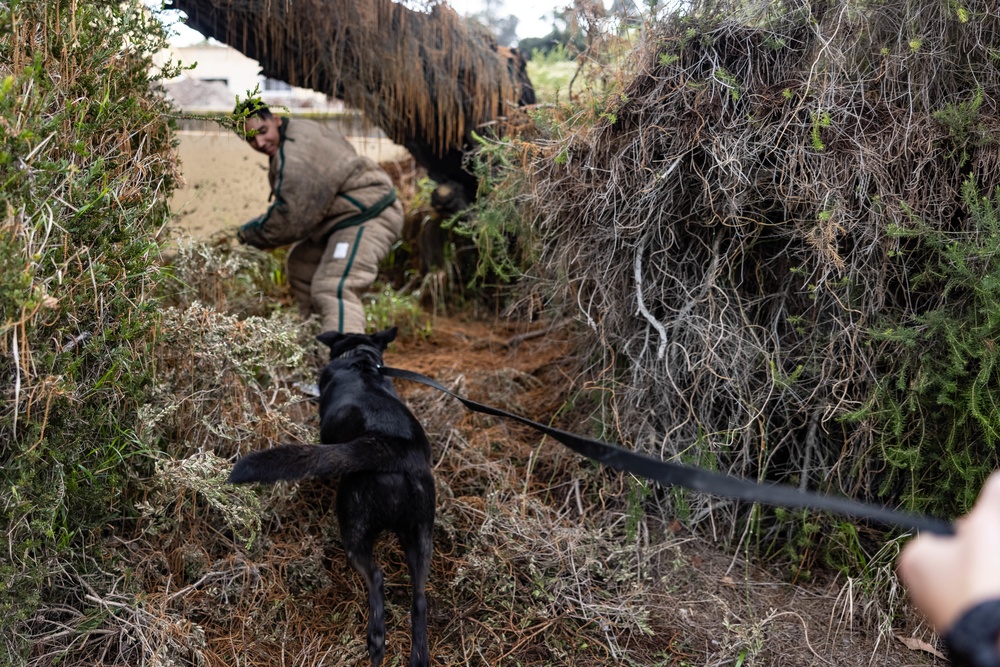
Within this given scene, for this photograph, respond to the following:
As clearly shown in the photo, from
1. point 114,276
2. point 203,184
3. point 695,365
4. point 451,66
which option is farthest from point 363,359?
point 203,184

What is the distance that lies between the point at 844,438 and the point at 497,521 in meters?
1.74

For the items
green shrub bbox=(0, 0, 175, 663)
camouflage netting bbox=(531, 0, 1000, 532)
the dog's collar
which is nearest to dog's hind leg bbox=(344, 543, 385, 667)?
green shrub bbox=(0, 0, 175, 663)

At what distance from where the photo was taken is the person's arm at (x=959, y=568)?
896mm

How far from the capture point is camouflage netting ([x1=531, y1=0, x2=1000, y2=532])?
321 centimetres

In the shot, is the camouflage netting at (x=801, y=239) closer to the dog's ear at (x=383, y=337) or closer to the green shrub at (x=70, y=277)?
the dog's ear at (x=383, y=337)

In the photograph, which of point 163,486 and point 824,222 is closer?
point 163,486

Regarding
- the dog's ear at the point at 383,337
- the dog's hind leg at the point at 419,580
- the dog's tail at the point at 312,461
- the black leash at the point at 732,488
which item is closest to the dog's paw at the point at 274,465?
the dog's tail at the point at 312,461

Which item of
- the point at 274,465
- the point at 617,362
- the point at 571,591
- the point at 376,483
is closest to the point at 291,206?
the point at 617,362

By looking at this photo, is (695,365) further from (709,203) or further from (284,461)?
(284,461)

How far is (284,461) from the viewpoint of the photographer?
2.66 meters

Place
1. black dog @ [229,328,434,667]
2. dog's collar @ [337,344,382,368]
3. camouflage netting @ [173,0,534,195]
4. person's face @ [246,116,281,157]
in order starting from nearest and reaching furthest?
black dog @ [229,328,434,667] → dog's collar @ [337,344,382,368] → camouflage netting @ [173,0,534,195] → person's face @ [246,116,281,157]

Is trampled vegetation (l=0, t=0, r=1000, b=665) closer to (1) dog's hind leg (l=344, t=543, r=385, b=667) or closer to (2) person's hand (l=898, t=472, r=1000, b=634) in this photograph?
(1) dog's hind leg (l=344, t=543, r=385, b=667)

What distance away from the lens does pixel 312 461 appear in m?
2.75

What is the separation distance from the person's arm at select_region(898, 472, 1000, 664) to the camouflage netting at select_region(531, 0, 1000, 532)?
2.32 meters
